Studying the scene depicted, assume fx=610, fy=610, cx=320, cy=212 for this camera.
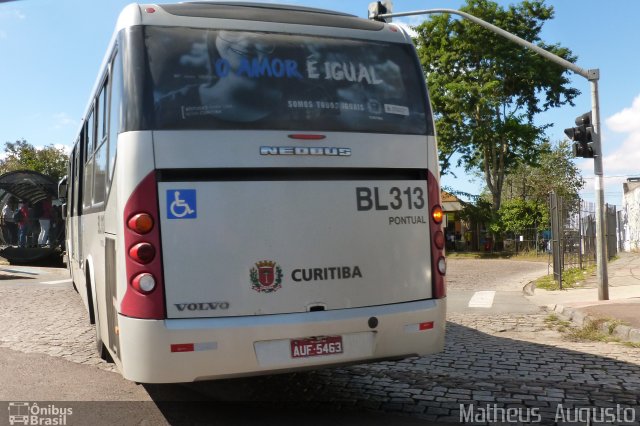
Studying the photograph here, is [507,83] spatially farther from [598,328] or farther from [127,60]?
[127,60]

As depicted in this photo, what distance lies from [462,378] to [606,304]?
6.23 meters

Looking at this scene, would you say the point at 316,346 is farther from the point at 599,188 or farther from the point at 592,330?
the point at 599,188

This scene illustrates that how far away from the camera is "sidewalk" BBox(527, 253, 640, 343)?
8531 mm

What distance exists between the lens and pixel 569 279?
17109mm

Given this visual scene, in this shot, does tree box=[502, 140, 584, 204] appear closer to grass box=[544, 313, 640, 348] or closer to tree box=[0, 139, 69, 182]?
tree box=[0, 139, 69, 182]

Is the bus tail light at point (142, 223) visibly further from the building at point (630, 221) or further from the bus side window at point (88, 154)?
the building at point (630, 221)

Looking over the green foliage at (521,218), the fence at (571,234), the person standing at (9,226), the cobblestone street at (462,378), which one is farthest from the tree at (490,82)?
the cobblestone street at (462,378)

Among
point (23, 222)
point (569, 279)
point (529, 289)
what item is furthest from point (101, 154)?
point (23, 222)

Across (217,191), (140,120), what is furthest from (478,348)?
(140,120)

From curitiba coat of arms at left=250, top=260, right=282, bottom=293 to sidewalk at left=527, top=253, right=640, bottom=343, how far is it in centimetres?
580

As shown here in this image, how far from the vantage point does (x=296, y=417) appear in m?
4.72

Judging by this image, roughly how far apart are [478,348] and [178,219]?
4744mm

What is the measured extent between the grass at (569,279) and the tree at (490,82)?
47.7 ft

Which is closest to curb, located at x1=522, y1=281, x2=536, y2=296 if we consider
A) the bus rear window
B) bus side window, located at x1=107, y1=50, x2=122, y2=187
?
the bus rear window
